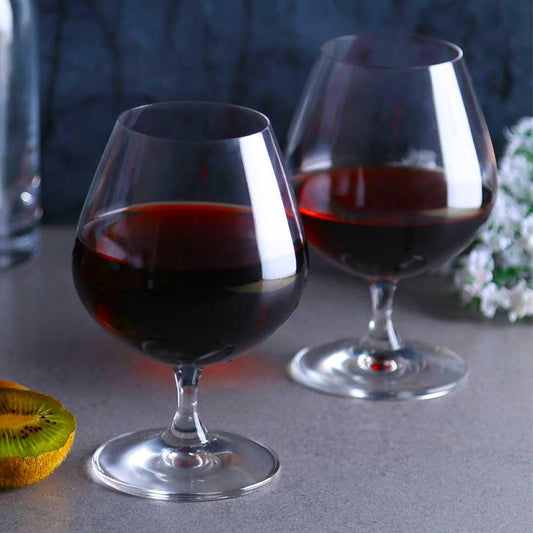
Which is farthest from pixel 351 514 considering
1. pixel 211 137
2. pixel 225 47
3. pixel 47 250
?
pixel 225 47

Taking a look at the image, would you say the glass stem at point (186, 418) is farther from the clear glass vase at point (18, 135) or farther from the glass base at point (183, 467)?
the clear glass vase at point (18, 135)

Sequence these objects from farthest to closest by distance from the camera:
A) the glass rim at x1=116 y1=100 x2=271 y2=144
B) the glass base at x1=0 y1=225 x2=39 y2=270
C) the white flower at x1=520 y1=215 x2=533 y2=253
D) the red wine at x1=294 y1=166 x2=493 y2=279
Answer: the glass base at x1=0 y1=225 x2=39 y2=270
the white flower at x1=520 y1=215 x2=533 y2=253
the red wine at x1=294 y1=166 x2=493 y2=279
the glass rim at x1=116 y1=100 x2=271 y2=144

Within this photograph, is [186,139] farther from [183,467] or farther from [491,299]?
[491,299]

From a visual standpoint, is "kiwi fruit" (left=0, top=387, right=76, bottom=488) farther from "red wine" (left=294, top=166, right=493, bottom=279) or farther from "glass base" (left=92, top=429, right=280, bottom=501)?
"red wine" (left=294, top=166, right=493, bottom=279)

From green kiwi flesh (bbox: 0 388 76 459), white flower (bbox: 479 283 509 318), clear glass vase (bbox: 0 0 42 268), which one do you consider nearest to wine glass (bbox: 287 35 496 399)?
white flower (bbox: 479 283 509 318)

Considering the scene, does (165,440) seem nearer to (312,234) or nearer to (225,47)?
(312,234)

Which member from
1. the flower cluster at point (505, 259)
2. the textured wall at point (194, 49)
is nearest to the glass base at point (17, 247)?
the textured wall at point (194, 49)
